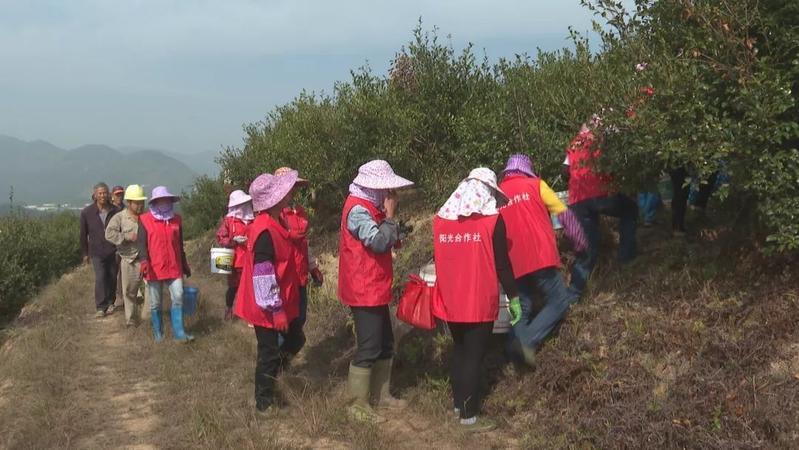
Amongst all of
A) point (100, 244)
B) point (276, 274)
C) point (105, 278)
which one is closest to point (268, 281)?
point (276, 274)

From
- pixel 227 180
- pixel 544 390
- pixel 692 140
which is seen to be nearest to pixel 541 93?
pixel 692 140

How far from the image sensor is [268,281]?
459cm

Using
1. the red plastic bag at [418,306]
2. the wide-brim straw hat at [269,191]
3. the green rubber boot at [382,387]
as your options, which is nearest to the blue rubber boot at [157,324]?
the wide-brim straw hat at [269,191]

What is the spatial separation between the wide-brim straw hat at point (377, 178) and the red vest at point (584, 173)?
1.69m

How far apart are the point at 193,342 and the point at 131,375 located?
973 mm

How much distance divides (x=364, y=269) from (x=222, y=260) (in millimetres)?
3245

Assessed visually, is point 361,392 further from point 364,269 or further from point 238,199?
point 238,199

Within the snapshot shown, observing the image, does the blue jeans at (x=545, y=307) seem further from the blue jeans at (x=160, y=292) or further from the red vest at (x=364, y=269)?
the blue jeans at (x=160, y=292)

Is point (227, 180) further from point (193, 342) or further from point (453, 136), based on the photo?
point (193, 342)

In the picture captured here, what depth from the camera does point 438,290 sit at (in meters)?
4.55

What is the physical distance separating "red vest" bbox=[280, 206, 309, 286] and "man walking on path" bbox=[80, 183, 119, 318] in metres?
4.23

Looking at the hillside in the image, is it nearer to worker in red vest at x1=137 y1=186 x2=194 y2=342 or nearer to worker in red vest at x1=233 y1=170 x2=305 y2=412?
worker in red vest at x1=233 y1=170 x2=305 y2=412

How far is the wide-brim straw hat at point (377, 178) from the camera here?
4.58m

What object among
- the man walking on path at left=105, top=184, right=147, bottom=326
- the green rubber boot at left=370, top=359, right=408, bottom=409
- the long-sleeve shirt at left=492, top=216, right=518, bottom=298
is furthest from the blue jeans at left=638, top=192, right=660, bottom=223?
the man walking on path at left=105, top=184, right=147, bottom=326
